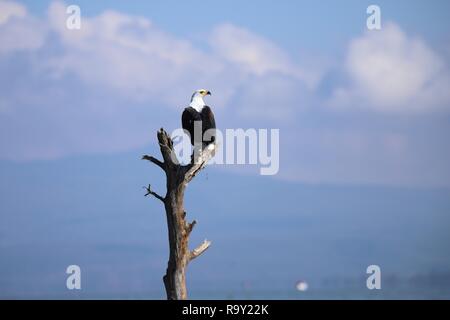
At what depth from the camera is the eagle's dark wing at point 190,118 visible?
19500 mm

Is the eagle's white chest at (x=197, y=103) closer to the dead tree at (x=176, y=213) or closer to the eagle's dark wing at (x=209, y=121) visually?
the eagle's dark wing at (x=209, y=121)

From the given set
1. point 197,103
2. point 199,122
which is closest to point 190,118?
point 199,122

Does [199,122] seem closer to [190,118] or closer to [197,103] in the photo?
[190,118]

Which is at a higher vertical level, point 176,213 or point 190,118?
point 190,118

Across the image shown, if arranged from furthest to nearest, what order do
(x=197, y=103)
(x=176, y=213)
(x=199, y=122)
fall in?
(x=197, y=103), (x=199, y=122), (x=176, y=213)

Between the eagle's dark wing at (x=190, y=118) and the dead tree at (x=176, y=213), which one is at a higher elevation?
the eagle's dark wing at (x=190, y=118)

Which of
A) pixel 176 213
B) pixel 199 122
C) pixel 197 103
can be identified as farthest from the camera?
pixel 197 103

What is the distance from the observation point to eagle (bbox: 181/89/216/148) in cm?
1922

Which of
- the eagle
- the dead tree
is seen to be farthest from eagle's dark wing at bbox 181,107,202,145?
the dead tree

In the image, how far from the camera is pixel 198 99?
66.3ft

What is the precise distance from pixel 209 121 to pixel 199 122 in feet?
0.80

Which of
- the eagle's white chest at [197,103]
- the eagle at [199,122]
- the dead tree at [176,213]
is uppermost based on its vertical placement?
the eagle's white chest at [197,103]

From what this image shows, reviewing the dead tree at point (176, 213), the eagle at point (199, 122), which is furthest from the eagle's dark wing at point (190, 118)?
the dead tree at point (176, 213)
